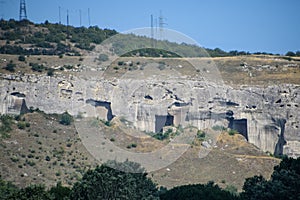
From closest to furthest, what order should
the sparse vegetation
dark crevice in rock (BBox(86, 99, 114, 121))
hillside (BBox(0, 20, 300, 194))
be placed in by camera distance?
hillside (BBox(0, 20, 300, 194))
the sparse vegetation
dark crevice in rock (BBox(86, 99, 114, 121))

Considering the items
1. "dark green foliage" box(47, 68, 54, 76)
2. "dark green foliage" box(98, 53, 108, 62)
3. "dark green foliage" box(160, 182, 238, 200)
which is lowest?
"dark green foliage" box(160, 182, 238, 200)

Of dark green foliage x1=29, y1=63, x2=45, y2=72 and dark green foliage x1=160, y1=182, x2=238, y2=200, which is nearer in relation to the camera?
dark green foliage x1=160, y1=182, x2=238, y2=200

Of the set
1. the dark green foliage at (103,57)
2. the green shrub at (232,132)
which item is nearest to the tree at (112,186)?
the green shrub at (232,132)

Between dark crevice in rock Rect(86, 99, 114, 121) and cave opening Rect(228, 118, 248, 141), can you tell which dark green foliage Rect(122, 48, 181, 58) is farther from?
cave opening Rect(228, 118, 248, 141)

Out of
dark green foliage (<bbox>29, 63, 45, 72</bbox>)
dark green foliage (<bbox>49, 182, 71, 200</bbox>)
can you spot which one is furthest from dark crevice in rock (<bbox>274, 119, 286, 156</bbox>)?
dark green foliage (<bbox>49, 182, 71, 200</bbox>)

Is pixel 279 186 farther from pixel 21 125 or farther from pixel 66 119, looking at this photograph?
pixel 66 119

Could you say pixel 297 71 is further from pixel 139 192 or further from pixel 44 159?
pixel 139 192

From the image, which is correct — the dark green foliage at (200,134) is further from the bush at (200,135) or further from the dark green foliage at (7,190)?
the dark green foliage at (7,190)

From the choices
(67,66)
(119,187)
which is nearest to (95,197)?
(119,187)
